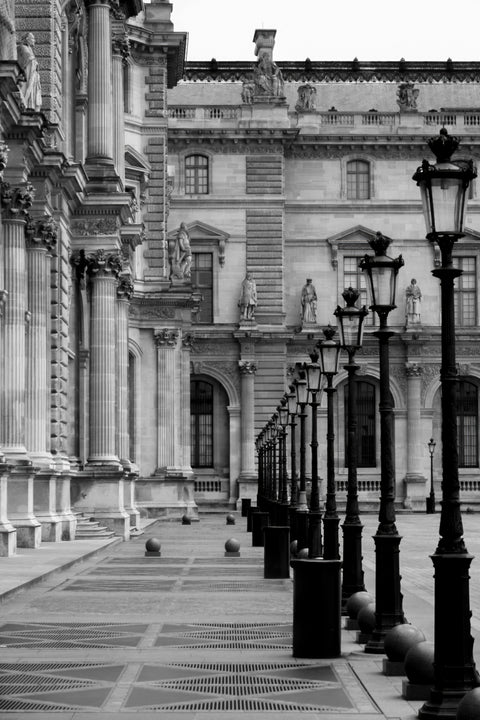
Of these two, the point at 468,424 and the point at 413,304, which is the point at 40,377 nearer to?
the point at 413,304

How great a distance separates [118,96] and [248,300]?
1072 inches

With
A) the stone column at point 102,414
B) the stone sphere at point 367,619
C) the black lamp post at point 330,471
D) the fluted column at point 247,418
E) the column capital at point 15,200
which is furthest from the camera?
the fluted column at point 247,418

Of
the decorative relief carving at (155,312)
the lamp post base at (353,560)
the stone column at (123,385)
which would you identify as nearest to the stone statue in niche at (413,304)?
the decorative relief carving at (155,312)

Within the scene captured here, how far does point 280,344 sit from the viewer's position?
75812 millimetres

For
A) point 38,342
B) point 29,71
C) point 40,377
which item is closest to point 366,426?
point 38,342

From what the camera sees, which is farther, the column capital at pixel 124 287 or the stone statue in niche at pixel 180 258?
the stone statue in niche at pixel 180 258

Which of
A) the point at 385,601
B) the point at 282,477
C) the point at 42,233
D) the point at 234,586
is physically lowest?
the point at 234,586

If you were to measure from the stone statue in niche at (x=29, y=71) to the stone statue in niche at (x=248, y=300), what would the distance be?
135 feet

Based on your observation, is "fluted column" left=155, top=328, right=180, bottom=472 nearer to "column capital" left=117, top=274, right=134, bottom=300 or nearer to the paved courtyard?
"column capital" left=117, top=274, right=134, bottom=300

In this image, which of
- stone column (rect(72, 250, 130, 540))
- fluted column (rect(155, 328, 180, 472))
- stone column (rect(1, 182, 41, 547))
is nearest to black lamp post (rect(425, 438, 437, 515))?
fluted column (rect(155, 328, 180, 472))

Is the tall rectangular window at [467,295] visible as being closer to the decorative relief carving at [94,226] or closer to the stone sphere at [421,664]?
the decorative relief carving at [94,226]

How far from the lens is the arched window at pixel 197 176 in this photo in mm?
77875

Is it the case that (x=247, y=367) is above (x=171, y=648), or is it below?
above

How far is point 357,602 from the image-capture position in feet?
59.7
